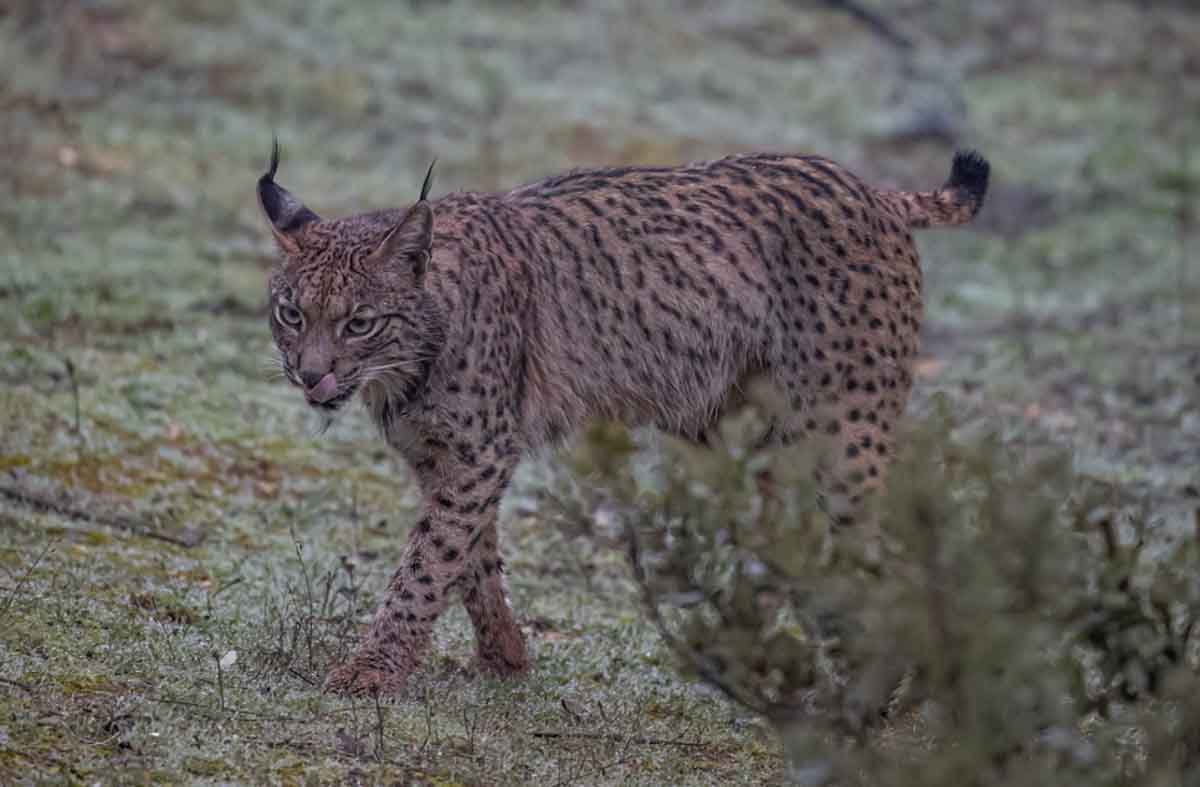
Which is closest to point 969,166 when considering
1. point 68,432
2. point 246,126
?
point 68,432

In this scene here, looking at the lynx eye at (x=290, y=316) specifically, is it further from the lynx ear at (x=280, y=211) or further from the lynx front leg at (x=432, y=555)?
the lynx front leg at (x=432, y=555)

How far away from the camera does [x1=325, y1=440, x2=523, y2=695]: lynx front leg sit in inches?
237

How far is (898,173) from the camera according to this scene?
16.6m

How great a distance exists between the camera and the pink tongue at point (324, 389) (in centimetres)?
603

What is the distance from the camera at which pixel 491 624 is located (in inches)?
260

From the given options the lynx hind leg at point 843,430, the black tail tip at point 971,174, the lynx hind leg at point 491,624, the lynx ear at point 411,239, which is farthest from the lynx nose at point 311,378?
the black tail tip at point 971,174

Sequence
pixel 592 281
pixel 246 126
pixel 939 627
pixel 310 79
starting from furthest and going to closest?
pixel 310 79
pixel 246 126
pixel 592 281
pixel 939 627

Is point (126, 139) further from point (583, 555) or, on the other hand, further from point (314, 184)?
point (583, 555)

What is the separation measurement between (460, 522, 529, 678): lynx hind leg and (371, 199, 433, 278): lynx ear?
109cm

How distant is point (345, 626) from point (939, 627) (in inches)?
123

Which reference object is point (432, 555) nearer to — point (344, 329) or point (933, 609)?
point (344, 329)

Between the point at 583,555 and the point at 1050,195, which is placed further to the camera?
the point at 1050,195

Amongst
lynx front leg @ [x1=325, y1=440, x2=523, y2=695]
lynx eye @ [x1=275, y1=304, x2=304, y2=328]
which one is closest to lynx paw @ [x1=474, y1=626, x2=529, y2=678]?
lynx front leg @ [x1=325, y1=440, x2=523, y2=695]

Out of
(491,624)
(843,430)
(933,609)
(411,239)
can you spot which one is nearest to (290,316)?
(411,239)
